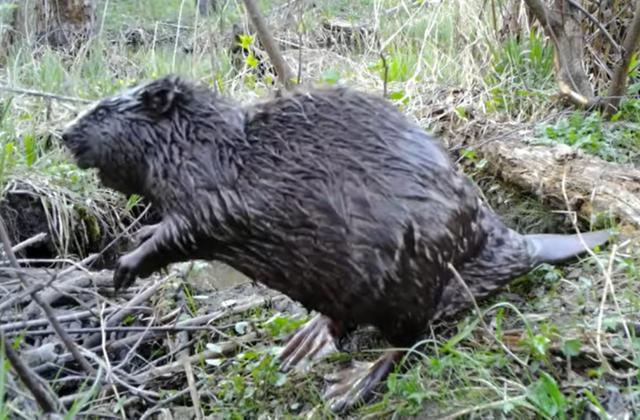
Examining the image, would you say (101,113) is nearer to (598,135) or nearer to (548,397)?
(548,397)

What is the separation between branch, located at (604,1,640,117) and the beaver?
4.88ft

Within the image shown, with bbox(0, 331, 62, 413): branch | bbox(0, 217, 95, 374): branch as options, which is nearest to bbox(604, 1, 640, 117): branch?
bbox(0, 217, 95, 374): branch

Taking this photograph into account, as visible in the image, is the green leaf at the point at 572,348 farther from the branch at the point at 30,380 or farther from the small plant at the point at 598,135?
the small plant at the point at 598,135

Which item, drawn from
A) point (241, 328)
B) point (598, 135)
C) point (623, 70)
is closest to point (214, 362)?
point (241, 328)

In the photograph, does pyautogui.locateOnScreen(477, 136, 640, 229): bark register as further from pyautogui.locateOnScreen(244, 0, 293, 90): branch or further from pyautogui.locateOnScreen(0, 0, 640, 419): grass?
pyautogui.locateOnScreen(244, 0, 293, 90): branch

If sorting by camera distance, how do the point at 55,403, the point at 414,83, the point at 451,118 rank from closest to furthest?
the point at 55,403 → the point at 451,118 → the point at 414,83

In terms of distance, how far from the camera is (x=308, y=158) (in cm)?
215

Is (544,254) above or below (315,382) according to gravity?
above

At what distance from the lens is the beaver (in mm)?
2084

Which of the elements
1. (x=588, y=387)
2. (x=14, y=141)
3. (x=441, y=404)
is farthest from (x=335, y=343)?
(x=14, y=141)

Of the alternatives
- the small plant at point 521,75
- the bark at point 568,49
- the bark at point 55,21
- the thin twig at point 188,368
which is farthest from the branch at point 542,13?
the bark at point 55,21

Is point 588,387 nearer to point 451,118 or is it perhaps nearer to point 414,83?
point 451,118

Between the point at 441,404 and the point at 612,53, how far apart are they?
2510 millimetres

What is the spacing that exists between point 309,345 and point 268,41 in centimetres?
147
